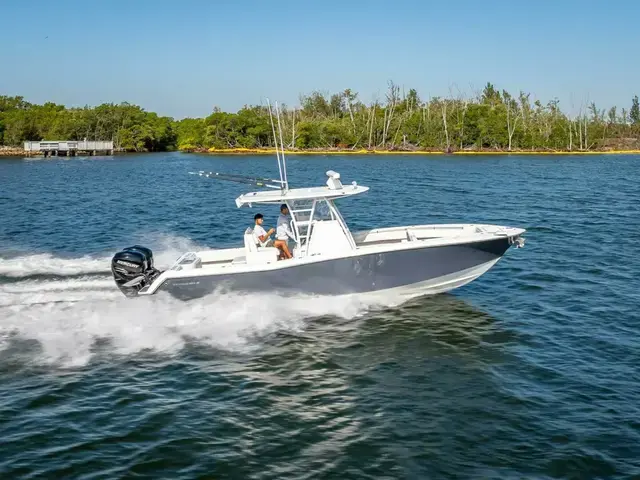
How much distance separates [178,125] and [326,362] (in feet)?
573

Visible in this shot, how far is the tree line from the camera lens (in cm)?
13812

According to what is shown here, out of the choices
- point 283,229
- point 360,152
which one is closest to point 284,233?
point 283,229

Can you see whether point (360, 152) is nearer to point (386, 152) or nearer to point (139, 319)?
point (386, 152)

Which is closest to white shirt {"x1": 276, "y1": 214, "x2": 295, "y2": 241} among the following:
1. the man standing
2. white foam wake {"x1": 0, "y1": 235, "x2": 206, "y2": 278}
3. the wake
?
the man standing

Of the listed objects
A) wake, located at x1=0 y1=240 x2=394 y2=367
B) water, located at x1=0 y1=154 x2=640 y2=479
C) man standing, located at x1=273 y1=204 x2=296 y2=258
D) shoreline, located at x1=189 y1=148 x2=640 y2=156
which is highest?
shoreline, located at x1=189 y1=148 x2=640 y2=156

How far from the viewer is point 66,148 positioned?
126 metres

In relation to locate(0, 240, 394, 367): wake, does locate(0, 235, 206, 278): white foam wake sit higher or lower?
higher

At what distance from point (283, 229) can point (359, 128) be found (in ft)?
434

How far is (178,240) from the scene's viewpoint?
1081 inches

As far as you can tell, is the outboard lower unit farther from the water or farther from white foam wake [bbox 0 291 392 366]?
the water

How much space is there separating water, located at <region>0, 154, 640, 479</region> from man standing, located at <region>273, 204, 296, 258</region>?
116cm

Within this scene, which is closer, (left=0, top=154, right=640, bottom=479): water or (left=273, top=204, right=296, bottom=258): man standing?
(left=0, top=154, right=640, bottom=479): water

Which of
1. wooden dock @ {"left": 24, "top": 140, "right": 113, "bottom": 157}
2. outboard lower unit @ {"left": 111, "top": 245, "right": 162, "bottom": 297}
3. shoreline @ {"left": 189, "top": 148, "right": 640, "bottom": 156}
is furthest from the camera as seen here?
shoreline @ {"left": 189, "top": 148, "right": 640, "bottom": 156}

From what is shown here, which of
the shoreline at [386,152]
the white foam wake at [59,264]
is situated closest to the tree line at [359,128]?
the shoreline at [386,152]
